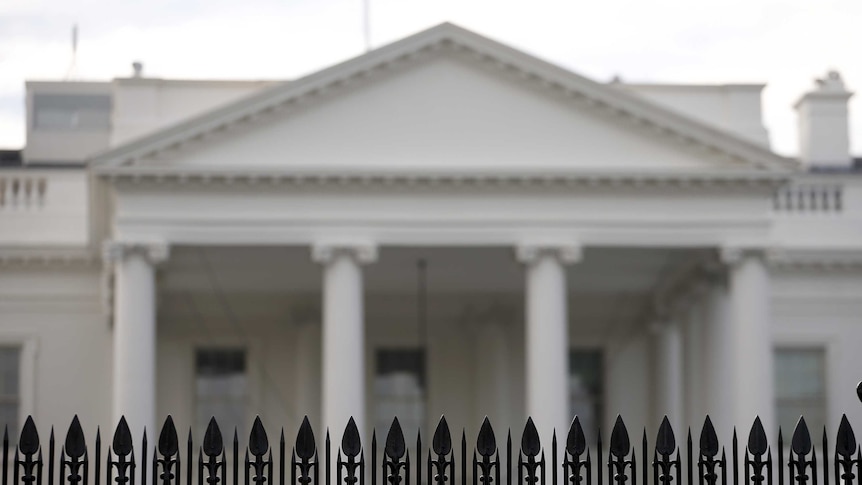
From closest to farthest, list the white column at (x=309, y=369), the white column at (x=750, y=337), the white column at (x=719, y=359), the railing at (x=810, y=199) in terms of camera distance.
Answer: the white column at (x=750, y=337), the white column at (x=719, y=359), the white column at (x=309, y=369), the railing at (x=810, y=199)

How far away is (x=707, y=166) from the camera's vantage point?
31.3 metres

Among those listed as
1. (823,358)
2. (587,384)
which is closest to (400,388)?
(587,384)

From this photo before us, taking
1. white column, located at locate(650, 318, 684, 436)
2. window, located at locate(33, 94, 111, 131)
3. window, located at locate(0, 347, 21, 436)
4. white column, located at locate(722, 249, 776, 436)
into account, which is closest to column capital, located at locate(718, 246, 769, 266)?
white column, located at locate(722, 249, 776, 436)

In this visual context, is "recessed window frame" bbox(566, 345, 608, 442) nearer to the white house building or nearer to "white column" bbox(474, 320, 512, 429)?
the white house building

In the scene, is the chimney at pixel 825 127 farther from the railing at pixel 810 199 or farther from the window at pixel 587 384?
the window at pixel 587 384

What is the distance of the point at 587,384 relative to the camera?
129ft

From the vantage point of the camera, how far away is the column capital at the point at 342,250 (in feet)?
102

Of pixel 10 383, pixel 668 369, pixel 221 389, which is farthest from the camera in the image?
pixel 221 389

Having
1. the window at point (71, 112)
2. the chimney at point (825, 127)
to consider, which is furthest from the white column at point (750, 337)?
the window at point (71, 112)

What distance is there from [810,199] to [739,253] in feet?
26.4

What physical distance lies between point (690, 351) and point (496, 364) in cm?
473

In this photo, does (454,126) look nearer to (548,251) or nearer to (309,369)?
(548,251)

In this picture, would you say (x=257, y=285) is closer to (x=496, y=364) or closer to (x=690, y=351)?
(x=496, y=364)

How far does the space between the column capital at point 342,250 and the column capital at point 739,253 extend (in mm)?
5873
